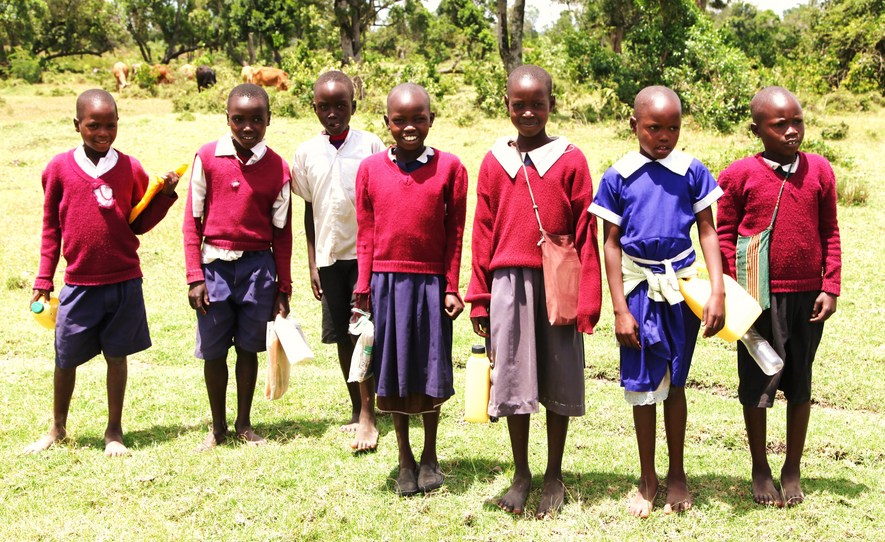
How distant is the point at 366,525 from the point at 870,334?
14.2 ft

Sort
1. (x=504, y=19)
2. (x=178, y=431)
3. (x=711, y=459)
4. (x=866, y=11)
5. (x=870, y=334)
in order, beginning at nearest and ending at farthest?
(x=711, y=459)
(x=178, y=431)
(x=870, y=334)
(x=504, y=19)
(x=866, y=11)

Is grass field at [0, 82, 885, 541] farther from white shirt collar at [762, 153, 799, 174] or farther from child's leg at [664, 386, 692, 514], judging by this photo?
white shirt collar at [762, 153, 799, 174]

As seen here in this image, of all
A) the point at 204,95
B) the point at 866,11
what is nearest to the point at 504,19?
the point at 204,95

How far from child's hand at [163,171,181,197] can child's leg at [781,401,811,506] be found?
2876 millimetres

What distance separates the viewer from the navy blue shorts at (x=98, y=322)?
3936mm

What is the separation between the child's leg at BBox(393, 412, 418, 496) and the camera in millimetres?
3557

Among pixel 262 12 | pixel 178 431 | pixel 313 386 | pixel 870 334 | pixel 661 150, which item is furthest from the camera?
pixel 262 12

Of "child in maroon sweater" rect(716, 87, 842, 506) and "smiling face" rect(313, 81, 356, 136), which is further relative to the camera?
"smiling face" rect(313, 81, 356, 136)

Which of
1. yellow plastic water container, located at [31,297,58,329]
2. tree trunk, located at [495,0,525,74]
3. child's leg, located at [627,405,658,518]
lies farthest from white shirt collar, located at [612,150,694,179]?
tree trunk, located at [495,0,525,74]

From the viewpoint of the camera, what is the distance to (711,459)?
12.7 feet

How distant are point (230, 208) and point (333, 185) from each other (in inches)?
19.6

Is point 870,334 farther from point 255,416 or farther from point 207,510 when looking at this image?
point 207,510

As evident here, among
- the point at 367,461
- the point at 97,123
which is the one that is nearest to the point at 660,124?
the point at 367,461

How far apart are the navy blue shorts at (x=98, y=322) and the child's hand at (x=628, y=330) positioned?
2334mm
